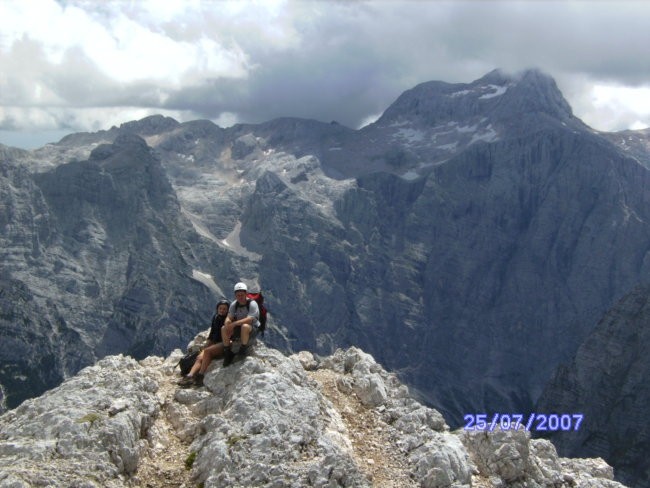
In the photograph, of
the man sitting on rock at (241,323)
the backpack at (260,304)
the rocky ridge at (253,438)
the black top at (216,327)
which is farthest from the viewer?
the black top at (216,327)

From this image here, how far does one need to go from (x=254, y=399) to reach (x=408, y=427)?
6395 mm

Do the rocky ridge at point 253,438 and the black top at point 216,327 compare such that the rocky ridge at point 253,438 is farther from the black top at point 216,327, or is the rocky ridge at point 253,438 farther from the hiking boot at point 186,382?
the black top at point 216,327

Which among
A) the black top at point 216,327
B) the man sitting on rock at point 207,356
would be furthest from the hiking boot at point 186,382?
the black top at point 216,327

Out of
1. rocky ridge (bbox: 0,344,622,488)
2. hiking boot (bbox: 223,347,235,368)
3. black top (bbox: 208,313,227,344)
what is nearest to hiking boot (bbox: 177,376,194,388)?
rocky ridge (bbox: 0,344,622,488)

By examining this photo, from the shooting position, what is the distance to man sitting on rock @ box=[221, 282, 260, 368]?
3453 cm

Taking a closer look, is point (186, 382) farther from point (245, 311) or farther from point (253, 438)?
point (253, 438)

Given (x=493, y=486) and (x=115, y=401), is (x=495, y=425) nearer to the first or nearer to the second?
(x=493, y=486)

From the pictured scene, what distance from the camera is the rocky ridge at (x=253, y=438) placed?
27.7 m

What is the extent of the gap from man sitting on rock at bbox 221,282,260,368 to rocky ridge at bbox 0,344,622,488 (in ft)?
2.38

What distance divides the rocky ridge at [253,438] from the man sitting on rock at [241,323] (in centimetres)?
73

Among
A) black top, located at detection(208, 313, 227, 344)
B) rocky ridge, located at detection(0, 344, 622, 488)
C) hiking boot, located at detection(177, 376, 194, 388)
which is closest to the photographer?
rocky ridge, located at detection(0, 344, 622, 488)

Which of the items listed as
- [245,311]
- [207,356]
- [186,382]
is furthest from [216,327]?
[186,382]

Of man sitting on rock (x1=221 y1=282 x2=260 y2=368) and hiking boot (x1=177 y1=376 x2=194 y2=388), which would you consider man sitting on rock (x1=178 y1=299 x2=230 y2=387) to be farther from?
man sitting on rock (x1=221 y1=282 x2=260 y2=368)

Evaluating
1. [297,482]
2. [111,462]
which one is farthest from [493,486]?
[111,462]
